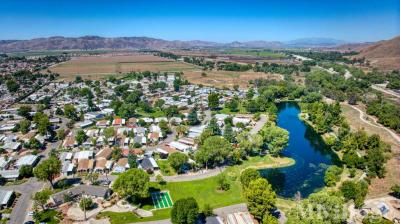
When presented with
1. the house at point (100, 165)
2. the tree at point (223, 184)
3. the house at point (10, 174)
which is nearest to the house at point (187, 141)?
the house at point (100, 165)

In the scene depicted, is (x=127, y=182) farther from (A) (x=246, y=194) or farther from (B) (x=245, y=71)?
(B) (x=245, y=71)

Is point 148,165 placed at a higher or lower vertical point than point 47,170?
lower

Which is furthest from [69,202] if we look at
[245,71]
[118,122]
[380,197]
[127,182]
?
[245,71]

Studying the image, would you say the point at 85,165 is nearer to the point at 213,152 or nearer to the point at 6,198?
the point at 6,198

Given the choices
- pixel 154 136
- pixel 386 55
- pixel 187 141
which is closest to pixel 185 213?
pixel 187 141

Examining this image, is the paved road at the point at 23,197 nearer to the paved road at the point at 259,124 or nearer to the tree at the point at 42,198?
the tree at the point at 42,198
